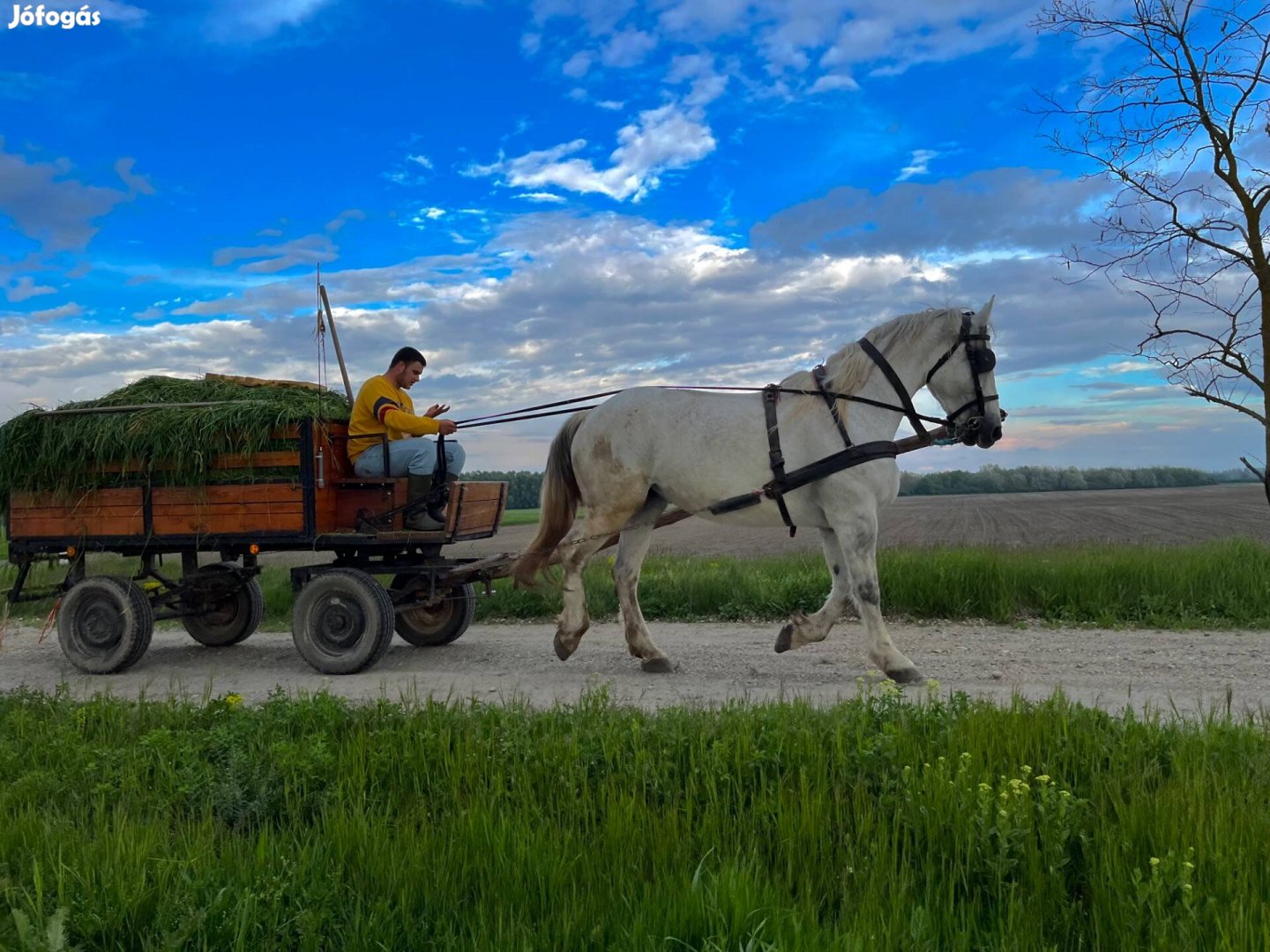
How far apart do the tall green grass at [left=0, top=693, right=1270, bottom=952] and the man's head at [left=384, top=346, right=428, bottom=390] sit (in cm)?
377

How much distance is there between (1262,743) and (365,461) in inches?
244

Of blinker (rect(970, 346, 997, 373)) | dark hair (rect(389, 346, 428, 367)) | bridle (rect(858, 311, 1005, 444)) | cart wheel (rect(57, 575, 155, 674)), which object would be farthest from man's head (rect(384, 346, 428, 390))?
blinker (rect(970, 346, 997, 373))

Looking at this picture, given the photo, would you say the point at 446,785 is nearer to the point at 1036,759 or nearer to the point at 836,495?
the point at 1036,759

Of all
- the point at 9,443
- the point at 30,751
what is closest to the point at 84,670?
the point at 9,443

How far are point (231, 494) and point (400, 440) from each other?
4.77 ft

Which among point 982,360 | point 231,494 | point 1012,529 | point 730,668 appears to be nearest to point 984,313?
point 982,360

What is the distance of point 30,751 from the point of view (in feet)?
15.1

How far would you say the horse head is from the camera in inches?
254

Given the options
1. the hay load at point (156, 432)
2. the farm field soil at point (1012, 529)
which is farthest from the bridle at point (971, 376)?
the farm field soil at point (1012, 529)

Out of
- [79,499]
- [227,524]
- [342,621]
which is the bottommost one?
[342,621]

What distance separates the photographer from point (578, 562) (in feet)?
22.7

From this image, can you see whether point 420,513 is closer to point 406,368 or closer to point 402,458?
point 402,458

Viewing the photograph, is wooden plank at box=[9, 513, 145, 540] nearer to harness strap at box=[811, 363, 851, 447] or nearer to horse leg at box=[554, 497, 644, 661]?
horse leg at box=[554, 497, 644, 661]

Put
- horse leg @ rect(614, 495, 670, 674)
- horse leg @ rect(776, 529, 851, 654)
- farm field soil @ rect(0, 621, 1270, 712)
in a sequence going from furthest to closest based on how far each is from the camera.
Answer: horse leg @ rect(614, 495, 670, 674), horse leg @ rect(776, 529, 851, 654), farm field soil @ rect(0, 621, 1270, 712)
